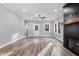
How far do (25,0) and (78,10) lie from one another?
93.5 inches

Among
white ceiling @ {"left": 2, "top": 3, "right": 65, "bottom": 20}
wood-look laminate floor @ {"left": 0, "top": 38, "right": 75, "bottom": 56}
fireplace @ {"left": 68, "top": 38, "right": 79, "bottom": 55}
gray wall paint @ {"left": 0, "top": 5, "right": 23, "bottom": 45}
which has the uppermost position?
white ceiling @ {"left": 2, "top": 3, "right": 65, "bottom": 20}

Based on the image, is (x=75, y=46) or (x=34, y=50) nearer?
(x=75, y=46)

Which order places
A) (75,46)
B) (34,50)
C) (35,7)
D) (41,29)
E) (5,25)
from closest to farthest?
(75,46) → (34,50) → (5,25) → (35,7) → (41,29)

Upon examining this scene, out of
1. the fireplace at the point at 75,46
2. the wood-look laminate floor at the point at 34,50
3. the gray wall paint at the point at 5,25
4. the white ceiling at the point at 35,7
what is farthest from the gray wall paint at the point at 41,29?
the fireplace at the point at 75,46

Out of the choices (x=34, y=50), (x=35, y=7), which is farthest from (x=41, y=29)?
(x=34, y=50)

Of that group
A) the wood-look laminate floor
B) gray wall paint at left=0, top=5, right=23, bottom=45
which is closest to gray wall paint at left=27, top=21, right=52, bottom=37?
gray wall paint at left=0, top=5, right=23, bottom=45

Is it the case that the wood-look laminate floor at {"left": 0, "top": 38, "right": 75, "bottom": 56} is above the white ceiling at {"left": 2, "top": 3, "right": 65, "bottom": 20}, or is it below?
below

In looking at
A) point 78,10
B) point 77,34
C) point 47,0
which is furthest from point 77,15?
point 47,0

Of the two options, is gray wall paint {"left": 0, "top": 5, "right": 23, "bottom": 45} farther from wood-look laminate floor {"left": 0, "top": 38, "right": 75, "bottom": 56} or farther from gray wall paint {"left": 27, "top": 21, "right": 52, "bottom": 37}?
gray wall paint {"left": 27, "top": 21, "right": 52, "bottom": 37}

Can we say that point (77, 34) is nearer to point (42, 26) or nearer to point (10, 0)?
point (10, 0)

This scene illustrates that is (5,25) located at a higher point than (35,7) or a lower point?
lower

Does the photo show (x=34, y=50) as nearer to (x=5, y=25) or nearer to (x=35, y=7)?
(x=5, y=25)

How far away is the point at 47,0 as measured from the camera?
3295 mm

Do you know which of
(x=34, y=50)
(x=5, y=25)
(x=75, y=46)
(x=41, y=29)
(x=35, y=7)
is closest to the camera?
(x=75, y=46)
